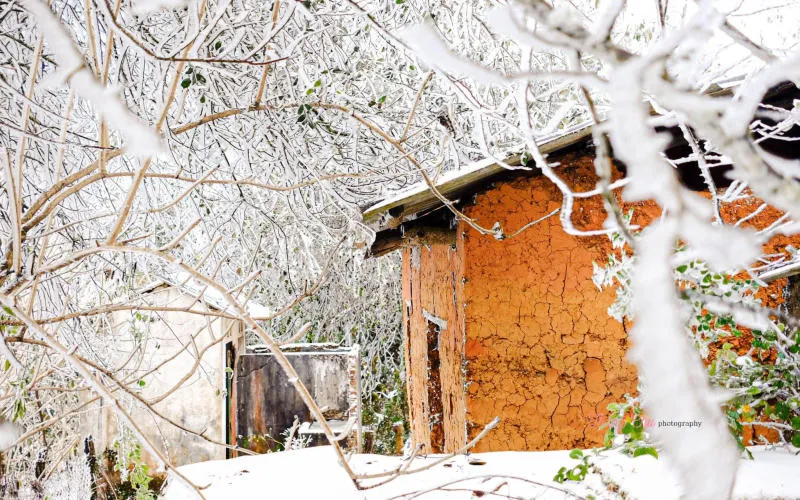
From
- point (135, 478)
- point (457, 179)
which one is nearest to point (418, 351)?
point (457, 179)

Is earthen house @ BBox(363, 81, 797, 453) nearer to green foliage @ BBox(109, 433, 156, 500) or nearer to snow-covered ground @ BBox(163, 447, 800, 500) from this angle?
snow-covered ground @ BBox(163, 447, 800, 500)

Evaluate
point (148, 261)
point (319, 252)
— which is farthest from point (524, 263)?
point (319, 252)

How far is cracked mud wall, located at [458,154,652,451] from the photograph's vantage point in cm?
420

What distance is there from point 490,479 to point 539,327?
2.12m

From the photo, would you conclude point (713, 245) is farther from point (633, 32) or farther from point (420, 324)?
point (633, 32)

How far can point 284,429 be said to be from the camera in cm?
960

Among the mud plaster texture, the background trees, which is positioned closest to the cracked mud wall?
the mud plaster texture

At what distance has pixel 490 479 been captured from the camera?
7.59 ft

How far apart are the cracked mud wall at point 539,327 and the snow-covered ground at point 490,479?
1094 millimetres

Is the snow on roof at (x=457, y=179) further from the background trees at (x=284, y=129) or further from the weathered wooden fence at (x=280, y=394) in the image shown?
the weathered wooden fence at (x=280, y=394)

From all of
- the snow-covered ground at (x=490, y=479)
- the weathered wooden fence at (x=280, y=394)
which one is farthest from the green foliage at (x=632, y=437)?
the weathered wooden fence at (x=280, y=394)

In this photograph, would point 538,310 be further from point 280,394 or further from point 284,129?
point 280,394

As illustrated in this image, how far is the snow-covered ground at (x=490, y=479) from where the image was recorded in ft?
7.73

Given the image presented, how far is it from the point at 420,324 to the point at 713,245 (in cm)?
541
